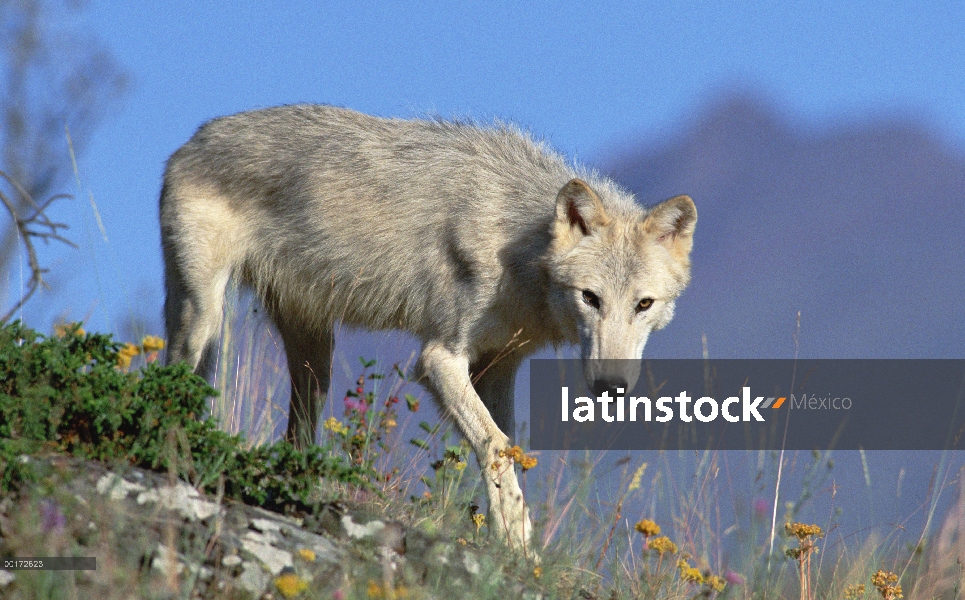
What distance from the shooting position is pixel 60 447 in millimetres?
3361

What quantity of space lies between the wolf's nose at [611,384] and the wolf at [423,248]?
0.04 feet

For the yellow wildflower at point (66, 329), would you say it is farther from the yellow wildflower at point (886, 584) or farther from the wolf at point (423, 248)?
the yellow wildflower at point (886, 584)

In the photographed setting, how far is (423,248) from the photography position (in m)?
5.79

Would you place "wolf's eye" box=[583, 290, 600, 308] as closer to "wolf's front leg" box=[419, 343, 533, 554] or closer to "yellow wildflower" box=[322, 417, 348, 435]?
"wolf's front leg" box=[419, 343, 533, 554]

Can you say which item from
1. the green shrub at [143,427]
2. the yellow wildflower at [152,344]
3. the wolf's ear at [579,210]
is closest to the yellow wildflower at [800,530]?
the green shrub at [143,427]

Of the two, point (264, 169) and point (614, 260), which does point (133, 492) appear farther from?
point (264, 169)

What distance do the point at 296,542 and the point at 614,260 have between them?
252 cm

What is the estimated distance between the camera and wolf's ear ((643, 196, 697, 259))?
17.0 ft

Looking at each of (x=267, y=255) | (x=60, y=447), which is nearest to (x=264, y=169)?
(x=267, y=255)

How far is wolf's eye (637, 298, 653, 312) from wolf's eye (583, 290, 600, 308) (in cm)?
22

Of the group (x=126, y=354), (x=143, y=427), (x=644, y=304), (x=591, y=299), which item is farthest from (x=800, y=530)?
(x=126, y=354)

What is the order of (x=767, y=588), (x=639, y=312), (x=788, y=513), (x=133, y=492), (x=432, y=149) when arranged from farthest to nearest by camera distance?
1. (x=432, y=149)
2. (x=639, y=312)
3. (x=767, y=588)
4. (x=788, y=513)
5. (x=133, y=492)

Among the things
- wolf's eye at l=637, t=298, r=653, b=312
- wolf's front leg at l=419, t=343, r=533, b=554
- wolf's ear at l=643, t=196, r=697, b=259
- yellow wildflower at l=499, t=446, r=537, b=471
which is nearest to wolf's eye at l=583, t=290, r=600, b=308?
wolf's eye at l=637, t=298, r=653, b=312

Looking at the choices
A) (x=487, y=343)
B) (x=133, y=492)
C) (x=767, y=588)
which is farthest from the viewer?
(x=487, y=343)
